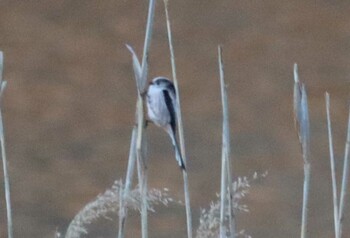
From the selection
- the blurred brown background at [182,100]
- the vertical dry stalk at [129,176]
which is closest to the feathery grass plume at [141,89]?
the vertical dry stalk at [129,176]

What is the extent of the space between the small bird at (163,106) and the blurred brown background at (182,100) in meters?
1.43

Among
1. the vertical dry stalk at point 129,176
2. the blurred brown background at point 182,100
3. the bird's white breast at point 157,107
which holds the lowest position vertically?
the vertical dry stalk at point 129,176

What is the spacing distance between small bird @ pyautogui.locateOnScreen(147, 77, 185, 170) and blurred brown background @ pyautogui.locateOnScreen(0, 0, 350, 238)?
1.43 meters

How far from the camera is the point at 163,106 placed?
5.06ft

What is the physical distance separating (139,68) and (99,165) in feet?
5.99

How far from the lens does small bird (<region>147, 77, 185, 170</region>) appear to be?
1527 mm

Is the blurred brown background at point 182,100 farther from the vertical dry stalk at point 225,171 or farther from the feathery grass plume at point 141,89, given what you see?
the feathery grass plume at point 141,89

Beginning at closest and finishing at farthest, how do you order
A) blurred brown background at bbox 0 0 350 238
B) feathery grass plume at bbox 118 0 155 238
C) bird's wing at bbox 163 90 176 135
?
1. feathery grass plume at bbox 118 0 155 238
2. bird's wing at bbox 163 90 176 135
3. blurred brown background at bbox 0 0 350 238

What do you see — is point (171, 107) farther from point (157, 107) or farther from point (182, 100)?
point (182, 100)

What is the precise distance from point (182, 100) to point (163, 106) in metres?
1.92

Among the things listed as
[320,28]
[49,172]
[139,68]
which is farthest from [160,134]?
[139,68]

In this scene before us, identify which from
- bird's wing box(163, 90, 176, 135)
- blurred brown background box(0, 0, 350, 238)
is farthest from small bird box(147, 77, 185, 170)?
blurred brown background box(0, 0, 350, 238)

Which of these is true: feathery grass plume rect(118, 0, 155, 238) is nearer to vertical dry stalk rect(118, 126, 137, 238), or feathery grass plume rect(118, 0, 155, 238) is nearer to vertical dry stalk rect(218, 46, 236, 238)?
vertical dry stalk rect(118, 126, 137, 238)

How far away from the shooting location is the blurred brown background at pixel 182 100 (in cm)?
312
